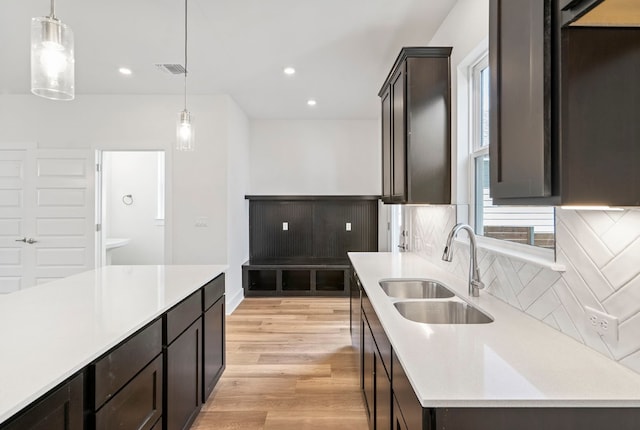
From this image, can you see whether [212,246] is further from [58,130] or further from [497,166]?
[497,166]

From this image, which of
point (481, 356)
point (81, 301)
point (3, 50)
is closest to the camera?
point (481, 356)

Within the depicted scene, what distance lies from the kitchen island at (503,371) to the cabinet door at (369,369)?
1.17ft

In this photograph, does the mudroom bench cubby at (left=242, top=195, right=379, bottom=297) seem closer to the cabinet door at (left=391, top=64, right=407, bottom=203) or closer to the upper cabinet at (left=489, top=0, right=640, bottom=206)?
the cabinet door at (left=391, top=64, right=407, bottom=203)

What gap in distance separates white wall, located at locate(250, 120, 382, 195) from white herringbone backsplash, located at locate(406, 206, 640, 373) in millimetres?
3974

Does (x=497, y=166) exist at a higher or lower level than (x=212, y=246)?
higher

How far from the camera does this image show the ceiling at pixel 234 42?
8.00 feet

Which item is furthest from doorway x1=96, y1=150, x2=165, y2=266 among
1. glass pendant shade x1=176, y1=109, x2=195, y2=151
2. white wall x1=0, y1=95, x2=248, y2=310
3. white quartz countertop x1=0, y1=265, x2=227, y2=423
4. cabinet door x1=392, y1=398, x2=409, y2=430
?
cabinet door x1=392, y1=398, x2=409, y2=430

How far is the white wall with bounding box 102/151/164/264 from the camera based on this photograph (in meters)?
5.96

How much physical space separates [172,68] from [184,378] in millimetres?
2922

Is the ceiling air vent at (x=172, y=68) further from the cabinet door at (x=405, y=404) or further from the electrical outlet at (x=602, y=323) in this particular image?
the electrical outlet at (x=602, y=323)

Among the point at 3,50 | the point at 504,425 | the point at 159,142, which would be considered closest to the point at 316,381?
the point at 504,425

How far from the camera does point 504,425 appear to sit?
34.3 inches

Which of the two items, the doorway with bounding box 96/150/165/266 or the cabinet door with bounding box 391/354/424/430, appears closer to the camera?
the cabinet door with bounding box 391/354/424/430

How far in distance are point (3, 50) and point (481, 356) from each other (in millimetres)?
4420
